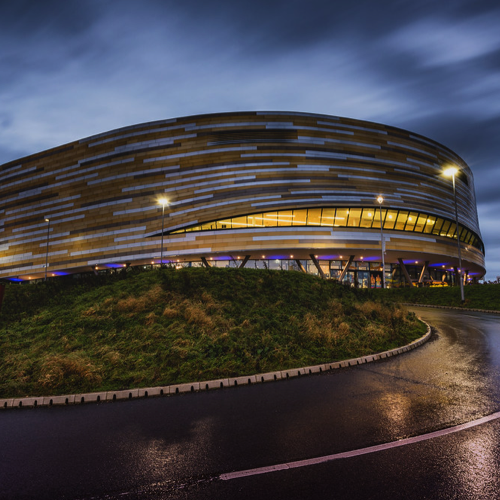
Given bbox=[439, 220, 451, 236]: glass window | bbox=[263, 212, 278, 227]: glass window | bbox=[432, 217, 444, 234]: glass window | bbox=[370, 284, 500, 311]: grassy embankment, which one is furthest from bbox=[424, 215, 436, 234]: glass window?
bbox=[263, 212, 278, 227]: glass window

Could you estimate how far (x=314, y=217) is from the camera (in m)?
49.3

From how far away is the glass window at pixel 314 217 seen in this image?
161ft

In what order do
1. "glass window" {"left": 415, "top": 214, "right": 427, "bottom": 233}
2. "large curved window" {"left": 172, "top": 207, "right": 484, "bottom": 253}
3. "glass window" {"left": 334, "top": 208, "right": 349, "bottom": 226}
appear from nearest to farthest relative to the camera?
"large curved window" {"left": 172, "top": 207, "right": 484, "bottom": 253}, "glass window" {"left": 334, "top": 208, "right": 349, "bottom": 226}, "glass window" {"left": 415, "top": 214, "right": 427, "bottom": 233}

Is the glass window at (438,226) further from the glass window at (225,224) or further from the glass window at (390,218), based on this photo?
the glass window at (225,224)

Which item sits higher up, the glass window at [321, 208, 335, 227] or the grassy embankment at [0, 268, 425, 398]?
the glass window at [321, 208, 335, 227]

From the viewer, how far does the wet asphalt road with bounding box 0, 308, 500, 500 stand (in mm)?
4109

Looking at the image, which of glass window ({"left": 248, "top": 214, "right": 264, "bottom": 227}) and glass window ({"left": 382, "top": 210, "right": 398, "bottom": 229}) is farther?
glass window ({"left": 382, "top": 210, "right": 398, "bottom": 229})

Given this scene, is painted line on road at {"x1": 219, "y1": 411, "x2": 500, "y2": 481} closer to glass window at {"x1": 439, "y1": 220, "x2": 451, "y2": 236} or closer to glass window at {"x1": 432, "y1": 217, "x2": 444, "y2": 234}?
glass window at {"x1": 432, "y1": 217, "x2": 444, "y2": 234}

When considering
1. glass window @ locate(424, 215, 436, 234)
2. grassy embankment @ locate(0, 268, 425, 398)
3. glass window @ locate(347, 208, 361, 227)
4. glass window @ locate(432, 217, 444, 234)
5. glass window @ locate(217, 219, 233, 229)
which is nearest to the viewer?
grassy embankment @ locate(0, 268, 425, 398)

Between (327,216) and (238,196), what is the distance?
13778 mm

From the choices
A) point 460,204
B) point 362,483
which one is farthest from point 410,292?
point 460,204

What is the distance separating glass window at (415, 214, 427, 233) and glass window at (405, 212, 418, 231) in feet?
2.05

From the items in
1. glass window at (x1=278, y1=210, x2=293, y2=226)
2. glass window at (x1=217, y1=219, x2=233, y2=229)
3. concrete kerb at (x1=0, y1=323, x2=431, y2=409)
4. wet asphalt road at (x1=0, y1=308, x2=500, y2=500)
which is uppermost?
glass window at (x1=278, y1=210, x2=293, y2=226)

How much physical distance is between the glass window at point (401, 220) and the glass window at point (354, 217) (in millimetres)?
6773
